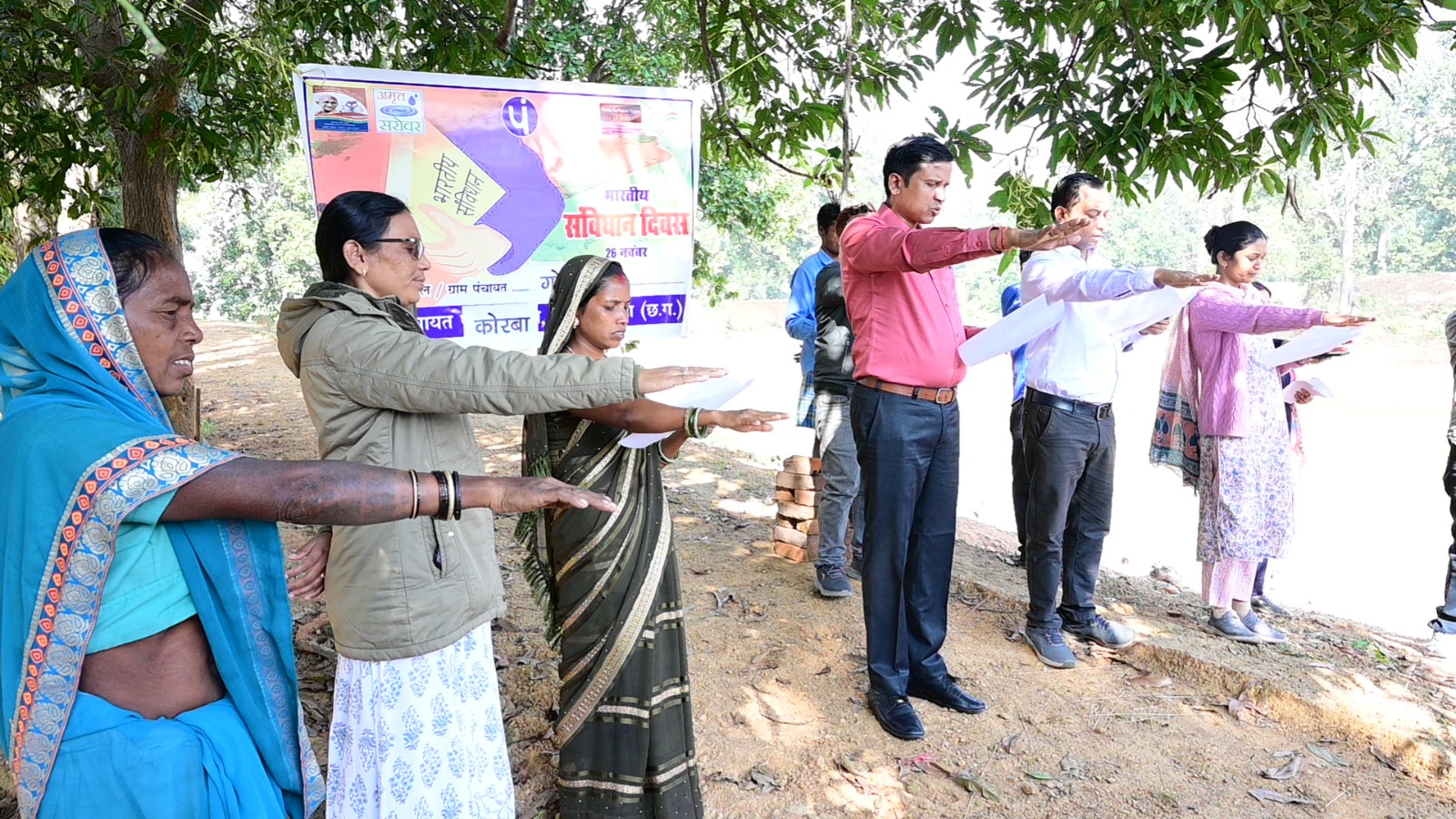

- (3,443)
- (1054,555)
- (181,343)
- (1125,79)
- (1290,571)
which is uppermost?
(1125,79)

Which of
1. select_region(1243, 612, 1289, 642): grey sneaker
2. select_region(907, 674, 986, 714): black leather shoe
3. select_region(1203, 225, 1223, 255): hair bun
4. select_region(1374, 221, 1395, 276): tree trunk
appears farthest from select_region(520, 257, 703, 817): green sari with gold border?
select_region(1374, 221, 1395, 276): tree trunk

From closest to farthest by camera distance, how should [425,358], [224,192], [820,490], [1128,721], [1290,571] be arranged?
[425,358]
[1128,721]
[820,490]
[1290,571]
[224,192]

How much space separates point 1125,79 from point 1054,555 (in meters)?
1.91

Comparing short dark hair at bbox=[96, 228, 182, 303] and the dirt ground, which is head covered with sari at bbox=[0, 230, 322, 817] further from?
the dirt ground

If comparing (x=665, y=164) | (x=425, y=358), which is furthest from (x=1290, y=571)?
(x=425, y=358)

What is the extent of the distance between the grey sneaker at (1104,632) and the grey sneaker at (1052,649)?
0.65 ft

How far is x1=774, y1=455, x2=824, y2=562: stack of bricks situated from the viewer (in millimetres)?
5234

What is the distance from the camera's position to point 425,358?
1.80 meters

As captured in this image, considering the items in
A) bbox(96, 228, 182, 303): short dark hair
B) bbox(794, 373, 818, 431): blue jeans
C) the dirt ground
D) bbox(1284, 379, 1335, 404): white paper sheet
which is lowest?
the dirt ground

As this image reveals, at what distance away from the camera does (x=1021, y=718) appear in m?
3.63

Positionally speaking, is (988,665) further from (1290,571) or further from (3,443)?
(1290,571)

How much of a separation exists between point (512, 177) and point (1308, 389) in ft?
13.1

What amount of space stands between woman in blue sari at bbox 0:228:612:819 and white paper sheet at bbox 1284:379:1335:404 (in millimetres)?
4449

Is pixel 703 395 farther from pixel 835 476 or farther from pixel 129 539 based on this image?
pixel 835 476
